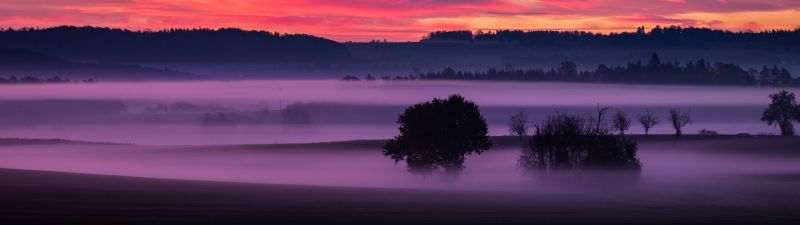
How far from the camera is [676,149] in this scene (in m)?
105

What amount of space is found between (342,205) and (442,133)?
2867cm

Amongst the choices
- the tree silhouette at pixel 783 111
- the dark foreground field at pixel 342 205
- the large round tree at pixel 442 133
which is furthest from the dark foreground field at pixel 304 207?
the tree silhouette at pixel 783 111

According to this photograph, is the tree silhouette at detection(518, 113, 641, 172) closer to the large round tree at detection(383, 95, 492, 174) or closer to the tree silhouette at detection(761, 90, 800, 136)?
the large round tree at detection(383, 95, 492, 174)

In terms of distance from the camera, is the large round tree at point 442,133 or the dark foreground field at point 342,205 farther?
the large round tree at point 442,133

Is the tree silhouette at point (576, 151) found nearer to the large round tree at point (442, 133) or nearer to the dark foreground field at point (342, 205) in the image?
the large round tree at point (442, 133)

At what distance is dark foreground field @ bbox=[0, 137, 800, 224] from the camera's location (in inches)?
1437

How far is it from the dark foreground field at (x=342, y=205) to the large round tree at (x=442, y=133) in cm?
1202

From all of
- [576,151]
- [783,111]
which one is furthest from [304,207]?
[783,111]

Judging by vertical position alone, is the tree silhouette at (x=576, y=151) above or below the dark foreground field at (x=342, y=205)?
above

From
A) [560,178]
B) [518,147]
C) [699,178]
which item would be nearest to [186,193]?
[560,178]

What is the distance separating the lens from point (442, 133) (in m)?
71.8

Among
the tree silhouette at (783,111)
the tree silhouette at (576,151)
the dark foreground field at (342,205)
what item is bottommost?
the dark foreground field at (342,205)

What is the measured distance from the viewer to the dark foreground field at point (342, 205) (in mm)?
36500

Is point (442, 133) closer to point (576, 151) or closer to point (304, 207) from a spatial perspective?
point (576, 151)
